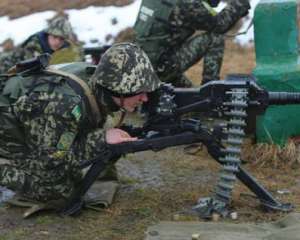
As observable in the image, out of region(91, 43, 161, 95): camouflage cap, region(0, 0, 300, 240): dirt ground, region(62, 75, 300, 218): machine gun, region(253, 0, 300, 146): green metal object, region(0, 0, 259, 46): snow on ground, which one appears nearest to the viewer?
region(91, 43, 161, 95): camouflage cap

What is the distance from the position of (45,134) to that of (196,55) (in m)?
4.12

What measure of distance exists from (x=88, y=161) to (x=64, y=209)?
0.52 metres

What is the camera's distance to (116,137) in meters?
5.04

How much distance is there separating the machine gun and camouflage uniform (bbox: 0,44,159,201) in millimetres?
194

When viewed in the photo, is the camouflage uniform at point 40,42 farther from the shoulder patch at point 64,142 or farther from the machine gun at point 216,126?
the shoulder patch at point 64,142

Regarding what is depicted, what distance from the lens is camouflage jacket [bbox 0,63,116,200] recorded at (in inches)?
195

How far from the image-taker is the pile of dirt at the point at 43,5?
58.1 ft

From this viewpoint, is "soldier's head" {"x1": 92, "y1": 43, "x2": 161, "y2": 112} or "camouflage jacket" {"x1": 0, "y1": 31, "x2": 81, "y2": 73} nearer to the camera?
"soldier's head" {"x1": 92, "y1": 43, "x2": 161, "y2": 112}

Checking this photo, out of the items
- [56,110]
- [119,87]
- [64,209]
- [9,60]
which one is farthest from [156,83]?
[9,60]

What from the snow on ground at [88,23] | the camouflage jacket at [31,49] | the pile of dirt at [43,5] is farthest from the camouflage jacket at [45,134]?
the pile of dirt at [43,5]

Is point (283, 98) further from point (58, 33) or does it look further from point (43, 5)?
point (43, 5)

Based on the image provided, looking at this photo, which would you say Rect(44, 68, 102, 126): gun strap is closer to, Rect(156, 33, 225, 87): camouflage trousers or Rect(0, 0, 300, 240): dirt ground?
Rect(0, 0, 300, 240): dirt ground

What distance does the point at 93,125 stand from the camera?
17.0 ft

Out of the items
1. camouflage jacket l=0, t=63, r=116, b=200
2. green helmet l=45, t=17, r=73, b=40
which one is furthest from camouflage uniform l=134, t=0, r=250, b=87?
camouflage jacket l=0, t=63, r=116, b=200
